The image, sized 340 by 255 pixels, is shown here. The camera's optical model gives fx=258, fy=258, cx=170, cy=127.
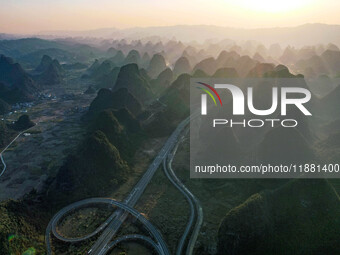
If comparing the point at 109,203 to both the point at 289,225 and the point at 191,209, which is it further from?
the point at 289,225

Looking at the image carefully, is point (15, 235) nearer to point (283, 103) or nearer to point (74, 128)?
point (74, 128)

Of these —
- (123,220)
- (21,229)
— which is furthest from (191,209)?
(21,229)

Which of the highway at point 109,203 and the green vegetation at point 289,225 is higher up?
the green vegetation at point 289,225

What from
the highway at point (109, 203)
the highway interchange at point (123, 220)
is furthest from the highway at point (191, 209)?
the highway at point (109, 203)

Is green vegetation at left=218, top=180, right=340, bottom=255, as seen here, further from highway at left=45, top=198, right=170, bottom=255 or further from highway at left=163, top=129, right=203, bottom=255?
highway at left=45, top=198, right=170, bottom=255

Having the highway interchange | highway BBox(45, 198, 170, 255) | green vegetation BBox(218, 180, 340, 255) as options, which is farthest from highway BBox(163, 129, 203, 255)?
green vegetation BBox(218, 180, 340, 255)

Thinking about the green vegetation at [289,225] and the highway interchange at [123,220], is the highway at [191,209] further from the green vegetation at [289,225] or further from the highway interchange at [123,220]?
the green vegetation at [289,225]

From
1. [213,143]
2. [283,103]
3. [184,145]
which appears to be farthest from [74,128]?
[283,103]

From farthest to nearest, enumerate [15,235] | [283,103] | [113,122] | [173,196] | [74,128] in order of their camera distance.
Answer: [74,128]
[113,122]
[283,103]
[173,196]
[15,235]
